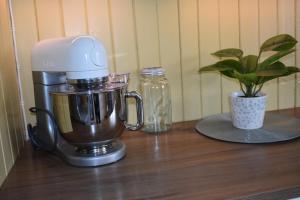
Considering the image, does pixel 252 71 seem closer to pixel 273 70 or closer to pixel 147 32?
pixel 273 70

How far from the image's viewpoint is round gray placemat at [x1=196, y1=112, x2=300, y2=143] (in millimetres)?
1035

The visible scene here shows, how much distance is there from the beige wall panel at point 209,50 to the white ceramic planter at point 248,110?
207mm

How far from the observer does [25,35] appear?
45.0 inches

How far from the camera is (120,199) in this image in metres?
0.70

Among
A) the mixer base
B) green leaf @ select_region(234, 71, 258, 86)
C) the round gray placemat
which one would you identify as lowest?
the round gray placemat

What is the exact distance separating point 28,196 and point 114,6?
2.36 feet

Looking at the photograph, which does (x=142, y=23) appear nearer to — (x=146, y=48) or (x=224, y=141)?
(x=146, y=48)

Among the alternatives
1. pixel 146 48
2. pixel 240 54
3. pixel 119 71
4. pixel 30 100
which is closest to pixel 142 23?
pixel 146 48

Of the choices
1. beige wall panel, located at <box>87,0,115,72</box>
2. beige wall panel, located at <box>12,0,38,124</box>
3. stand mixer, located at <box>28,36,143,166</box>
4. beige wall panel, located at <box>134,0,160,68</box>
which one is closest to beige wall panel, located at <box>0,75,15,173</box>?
stand mixer, located at <box>28,36,143,166</box>

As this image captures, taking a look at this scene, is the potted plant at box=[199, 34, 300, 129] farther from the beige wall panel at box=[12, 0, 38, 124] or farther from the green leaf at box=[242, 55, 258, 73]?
the beige wall panel at box=[12, 0, 38, 124]

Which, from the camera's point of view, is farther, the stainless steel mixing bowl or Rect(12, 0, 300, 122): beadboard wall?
Rect(12, 0, 300, 122): beadboard wall

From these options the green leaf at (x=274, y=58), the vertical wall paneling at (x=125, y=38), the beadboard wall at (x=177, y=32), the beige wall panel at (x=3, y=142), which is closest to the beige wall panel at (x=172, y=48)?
the beadboard wall at (x=177, y=32)

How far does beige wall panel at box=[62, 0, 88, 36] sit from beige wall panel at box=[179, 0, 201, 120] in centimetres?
36

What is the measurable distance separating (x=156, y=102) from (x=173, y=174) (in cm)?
47
